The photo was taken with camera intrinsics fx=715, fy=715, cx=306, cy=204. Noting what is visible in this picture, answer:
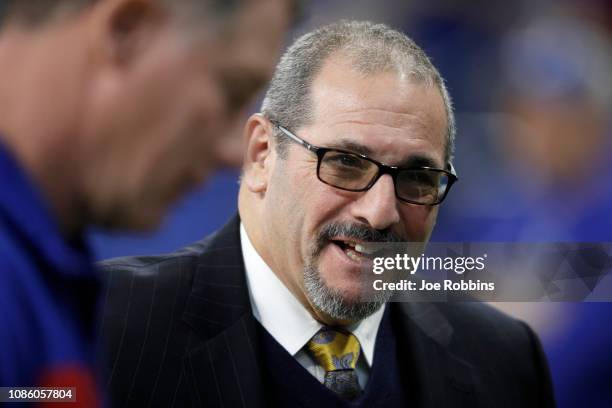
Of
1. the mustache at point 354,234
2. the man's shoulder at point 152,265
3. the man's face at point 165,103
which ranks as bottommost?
the man's shoulder at point 152,265

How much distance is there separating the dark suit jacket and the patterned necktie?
0.28 feet

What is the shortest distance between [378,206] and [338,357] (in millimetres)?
223

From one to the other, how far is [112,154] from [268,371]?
62 centimetres

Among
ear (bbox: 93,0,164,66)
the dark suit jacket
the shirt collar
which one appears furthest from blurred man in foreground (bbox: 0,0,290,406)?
the shirt collar

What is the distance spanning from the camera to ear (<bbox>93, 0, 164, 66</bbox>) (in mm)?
402

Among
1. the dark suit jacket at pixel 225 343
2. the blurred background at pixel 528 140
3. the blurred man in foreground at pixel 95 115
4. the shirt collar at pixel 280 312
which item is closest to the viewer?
the blurred man in foreground at pixel 95 115

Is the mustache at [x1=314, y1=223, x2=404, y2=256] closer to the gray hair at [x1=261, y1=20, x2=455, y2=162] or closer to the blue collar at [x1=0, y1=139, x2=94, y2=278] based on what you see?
the gray hair at [x1=261, y1=20, x2=455, y2=162]

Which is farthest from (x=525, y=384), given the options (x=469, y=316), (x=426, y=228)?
(x=426, y=228)

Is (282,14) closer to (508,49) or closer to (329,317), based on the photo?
(329,317)

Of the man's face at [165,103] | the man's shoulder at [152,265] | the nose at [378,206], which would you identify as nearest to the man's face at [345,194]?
the nose at [378,206]

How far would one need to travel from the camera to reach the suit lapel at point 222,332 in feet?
2.95

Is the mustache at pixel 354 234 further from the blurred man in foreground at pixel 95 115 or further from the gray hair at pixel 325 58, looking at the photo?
the blurred man in foreground at pixel 95 115

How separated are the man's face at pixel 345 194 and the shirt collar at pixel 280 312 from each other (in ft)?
0.06

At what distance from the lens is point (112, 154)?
0.41 meters
